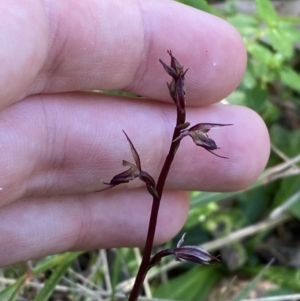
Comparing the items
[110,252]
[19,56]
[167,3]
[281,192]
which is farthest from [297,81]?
[19,56]

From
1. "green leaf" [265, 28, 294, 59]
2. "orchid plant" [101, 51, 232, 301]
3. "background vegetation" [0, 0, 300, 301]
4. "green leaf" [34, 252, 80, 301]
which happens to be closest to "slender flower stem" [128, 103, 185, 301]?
"orchid plant" [101, 51, 232, 301]

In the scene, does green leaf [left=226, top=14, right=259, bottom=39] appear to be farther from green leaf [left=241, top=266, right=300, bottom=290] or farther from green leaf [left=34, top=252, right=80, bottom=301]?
green leaf [left=34, top=252, right=80, bottom=301]

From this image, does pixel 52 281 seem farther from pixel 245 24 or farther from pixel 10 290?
pixel 245 24

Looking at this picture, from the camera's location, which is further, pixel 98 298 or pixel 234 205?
pixel 234 205

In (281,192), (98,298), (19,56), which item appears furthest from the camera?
(281,192)

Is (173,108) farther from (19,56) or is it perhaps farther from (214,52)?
(19,56)

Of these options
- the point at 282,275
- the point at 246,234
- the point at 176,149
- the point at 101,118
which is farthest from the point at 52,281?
the point at 282,275
